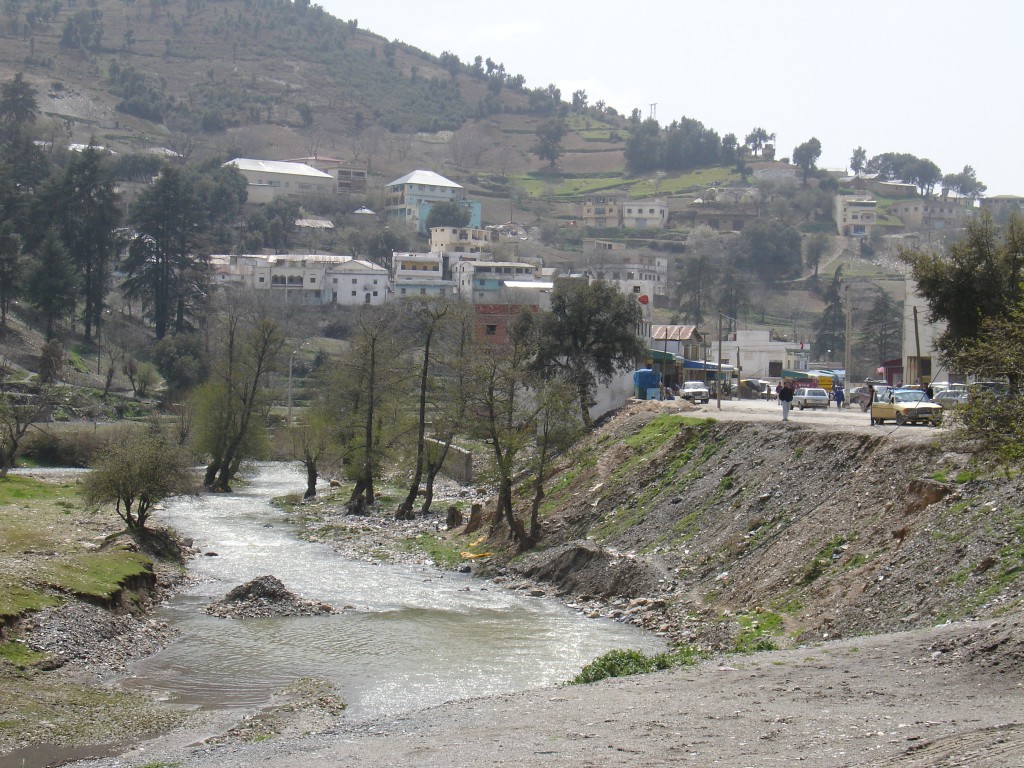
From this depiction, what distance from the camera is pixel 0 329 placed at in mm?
93188

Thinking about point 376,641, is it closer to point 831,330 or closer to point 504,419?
point 504,419

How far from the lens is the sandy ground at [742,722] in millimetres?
13492

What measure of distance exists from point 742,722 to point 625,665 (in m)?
5.90

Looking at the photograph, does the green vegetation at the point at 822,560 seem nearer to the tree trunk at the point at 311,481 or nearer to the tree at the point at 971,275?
the tree at the point at 971,275

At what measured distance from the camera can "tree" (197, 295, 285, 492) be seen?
230 ft

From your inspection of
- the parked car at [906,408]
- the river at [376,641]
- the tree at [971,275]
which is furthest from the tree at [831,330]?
the river at [376,641]

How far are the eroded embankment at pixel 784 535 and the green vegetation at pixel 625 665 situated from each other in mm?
2625

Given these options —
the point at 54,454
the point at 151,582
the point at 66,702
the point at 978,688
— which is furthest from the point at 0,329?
the point at 978,688

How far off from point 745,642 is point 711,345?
100012 mm

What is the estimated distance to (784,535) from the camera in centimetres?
2961

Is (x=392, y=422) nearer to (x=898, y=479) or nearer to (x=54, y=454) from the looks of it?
(x=54, y=454)

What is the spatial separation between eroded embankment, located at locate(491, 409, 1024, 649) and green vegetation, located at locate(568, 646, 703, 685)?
2.62 metres

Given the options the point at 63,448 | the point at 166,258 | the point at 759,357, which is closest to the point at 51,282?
the point at 166,258

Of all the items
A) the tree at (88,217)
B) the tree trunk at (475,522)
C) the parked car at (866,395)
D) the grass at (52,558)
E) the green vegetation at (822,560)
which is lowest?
the tree trunk at (475,522)
